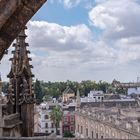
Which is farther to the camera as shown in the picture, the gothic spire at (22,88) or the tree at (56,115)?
the tree at (56,115)

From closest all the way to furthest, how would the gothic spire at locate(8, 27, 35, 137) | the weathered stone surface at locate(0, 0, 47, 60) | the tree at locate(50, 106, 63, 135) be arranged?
1. the weathered stone surface at locate(0, 0, 47, 60)
2. the gothic spire at locate(8, 27, 35, 137)
3. the tree at locate(50, 106, 63, 135)

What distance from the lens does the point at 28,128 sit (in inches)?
376

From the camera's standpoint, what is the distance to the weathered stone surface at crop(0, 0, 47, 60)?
9.91ft

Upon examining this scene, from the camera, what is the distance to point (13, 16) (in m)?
3.20

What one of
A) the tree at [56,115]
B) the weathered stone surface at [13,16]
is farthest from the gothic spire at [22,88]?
the tree at [56,115]

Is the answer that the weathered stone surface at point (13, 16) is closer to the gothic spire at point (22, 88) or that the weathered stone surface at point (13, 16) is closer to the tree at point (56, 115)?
the gothic spire at point (22, 88)

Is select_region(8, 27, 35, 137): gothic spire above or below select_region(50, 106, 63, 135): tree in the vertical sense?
above

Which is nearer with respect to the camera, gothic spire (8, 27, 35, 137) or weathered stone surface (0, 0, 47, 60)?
weathered stone surface (0, 0, 47, 60)

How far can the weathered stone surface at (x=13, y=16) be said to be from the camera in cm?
302

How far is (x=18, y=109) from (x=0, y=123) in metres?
1.49

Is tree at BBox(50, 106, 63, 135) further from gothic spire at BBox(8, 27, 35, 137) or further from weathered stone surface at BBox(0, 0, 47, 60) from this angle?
weathered stone surface at BBox(0, 0, 47, 60)

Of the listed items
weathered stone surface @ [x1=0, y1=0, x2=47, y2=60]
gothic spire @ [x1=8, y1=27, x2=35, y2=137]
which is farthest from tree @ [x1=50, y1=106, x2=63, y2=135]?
weathered stone surface @ [x1=0, y1=0, x2=47, y2=60]

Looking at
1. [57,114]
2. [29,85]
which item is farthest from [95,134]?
[29,85]

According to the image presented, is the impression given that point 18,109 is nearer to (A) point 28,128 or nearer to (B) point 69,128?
(A) point 28,128
